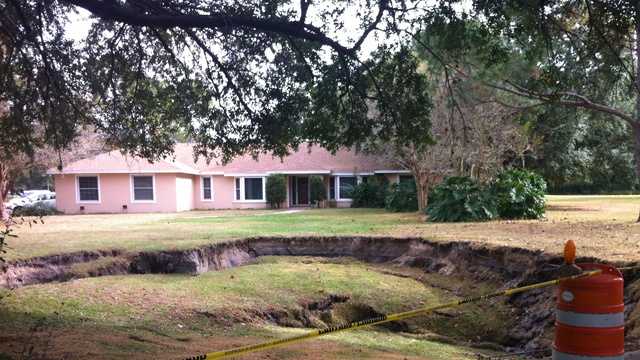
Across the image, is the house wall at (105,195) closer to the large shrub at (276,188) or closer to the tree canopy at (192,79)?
the large shrub at (276,188)

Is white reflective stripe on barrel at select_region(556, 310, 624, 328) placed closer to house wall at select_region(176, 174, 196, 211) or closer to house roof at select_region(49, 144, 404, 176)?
house roof at select_region(49, 144, 404, 176)

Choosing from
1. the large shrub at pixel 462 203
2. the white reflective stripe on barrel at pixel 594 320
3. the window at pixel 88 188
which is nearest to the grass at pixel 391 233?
the large shrub at pixel 462 203

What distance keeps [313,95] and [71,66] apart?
161 inches

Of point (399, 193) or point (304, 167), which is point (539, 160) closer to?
point (399, 193)

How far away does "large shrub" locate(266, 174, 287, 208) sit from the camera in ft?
128

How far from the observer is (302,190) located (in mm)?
41719

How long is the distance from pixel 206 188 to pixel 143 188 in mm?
4359

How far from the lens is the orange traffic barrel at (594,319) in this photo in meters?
4.82

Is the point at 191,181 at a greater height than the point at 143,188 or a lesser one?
greater

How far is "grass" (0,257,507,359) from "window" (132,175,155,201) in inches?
981

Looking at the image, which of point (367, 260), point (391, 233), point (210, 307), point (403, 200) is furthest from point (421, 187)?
point (210, 307)

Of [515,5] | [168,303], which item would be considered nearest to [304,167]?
[168,303]

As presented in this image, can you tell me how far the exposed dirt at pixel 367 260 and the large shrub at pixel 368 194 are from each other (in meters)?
18.6

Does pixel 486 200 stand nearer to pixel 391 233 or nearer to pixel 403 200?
pixel 391 233
